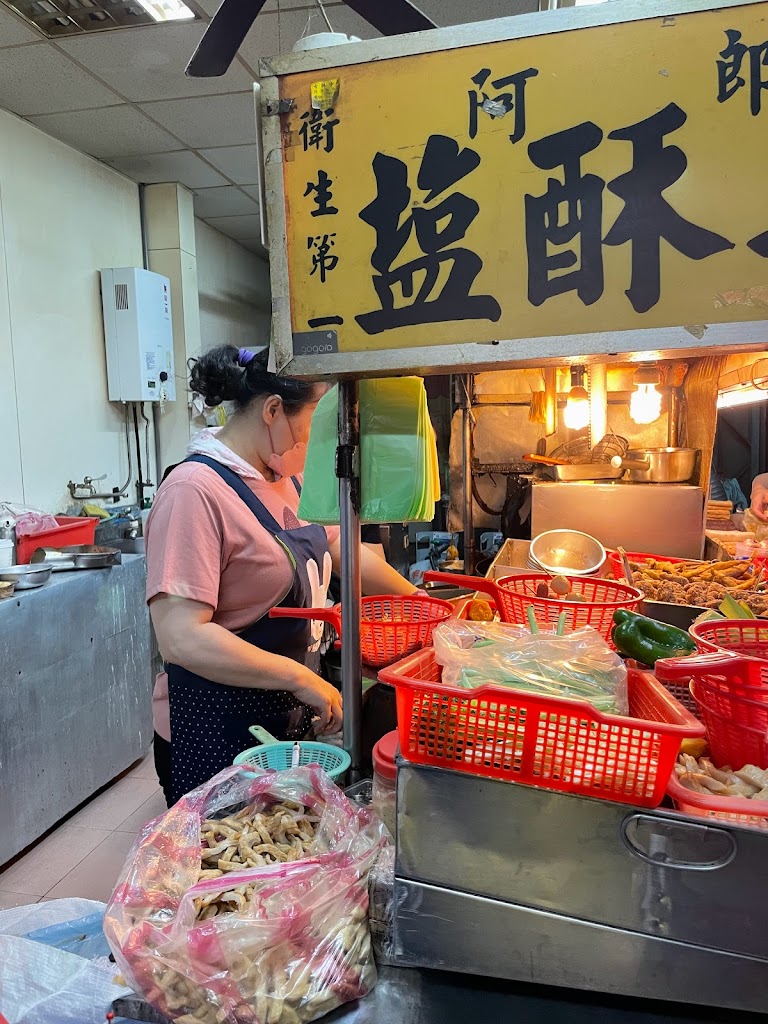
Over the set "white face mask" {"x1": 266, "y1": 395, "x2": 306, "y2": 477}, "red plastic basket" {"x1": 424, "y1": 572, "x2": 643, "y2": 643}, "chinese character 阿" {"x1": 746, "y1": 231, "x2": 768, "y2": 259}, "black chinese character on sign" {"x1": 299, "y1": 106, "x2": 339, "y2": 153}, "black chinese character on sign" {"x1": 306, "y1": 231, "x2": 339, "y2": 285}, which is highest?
"black chinese character on sign" {"x1": 299, "y1": 106, "x2": 339, "y2": 153}

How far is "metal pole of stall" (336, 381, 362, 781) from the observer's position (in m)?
1.14

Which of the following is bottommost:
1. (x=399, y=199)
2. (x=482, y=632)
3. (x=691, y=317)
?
(x=482, y=632)

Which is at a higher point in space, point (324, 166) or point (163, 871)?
point (324, 166)

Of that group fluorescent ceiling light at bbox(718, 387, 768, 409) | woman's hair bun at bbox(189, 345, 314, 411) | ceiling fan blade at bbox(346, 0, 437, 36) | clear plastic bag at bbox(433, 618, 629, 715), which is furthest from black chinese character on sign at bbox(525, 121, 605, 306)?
fluorescent ceiling light at bbox(718, 387, 768, 409)

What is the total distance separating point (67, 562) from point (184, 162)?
3.32 metres

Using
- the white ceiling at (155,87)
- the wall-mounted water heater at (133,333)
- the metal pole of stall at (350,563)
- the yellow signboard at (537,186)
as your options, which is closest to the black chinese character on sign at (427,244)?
the yellow signboard at (537,186)

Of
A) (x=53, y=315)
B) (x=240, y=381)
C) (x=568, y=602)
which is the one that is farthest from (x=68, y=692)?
(x=568, y=602)

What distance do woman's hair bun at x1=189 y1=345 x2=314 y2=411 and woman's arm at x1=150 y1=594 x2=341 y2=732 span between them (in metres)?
0.64

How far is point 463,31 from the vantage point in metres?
0.92

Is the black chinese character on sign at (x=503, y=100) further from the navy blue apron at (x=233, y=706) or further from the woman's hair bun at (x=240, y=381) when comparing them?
the navy blue apron at (x=233, y=706)

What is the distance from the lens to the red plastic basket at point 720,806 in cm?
76

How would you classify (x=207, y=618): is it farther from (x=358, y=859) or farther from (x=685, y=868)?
(x=685, y=868)

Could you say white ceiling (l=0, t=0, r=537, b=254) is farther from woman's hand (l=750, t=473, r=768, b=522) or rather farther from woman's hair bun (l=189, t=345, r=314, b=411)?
woman's hand (l=750, t=473, r=768, b=522)

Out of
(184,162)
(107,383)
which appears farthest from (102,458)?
(184,162)
